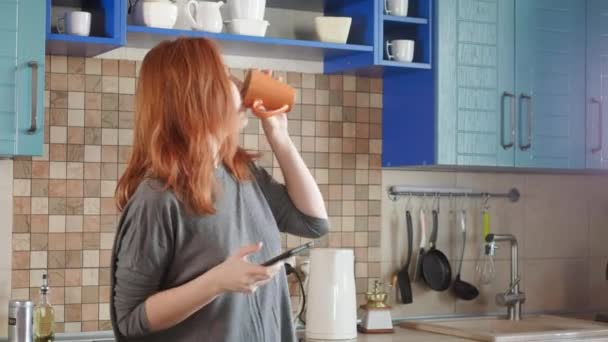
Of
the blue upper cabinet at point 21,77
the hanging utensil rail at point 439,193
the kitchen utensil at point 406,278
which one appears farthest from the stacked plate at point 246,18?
the kitchen utensil at point 406,278

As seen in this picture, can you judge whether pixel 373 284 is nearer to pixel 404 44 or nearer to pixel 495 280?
pixel 495 280

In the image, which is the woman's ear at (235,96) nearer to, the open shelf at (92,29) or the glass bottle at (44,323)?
the open shelf at (92,29)

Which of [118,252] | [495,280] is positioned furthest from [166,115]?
[495,280]

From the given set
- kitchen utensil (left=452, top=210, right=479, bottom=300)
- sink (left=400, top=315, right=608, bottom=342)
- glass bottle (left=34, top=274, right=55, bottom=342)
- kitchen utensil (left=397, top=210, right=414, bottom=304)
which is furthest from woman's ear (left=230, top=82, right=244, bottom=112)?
kitchen utensil (left=452, top=210, right=479, bottom=300)

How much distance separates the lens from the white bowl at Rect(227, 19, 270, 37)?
3.17 metres

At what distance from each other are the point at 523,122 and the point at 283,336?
1.99 meters

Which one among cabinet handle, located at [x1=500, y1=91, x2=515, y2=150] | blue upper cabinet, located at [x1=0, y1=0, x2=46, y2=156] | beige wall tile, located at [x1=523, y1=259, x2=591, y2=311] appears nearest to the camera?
blue upper cabinet, located at [x1=0, y1=0, x2=46, y2=156]

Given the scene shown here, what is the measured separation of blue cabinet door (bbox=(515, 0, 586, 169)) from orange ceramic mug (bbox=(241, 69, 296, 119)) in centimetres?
180

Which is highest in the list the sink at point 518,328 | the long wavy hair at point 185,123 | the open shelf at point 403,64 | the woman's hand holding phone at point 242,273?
the open shelf at point 403,64

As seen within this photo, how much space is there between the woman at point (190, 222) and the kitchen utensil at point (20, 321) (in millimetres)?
1239

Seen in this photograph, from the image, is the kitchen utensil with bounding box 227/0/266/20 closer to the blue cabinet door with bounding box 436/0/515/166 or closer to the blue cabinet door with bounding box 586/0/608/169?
the blue cabinet door with bounding box 436/0/515/166

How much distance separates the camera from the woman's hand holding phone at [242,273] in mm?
1638

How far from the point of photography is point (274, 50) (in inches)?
132

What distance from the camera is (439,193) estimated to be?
3.86 metres
